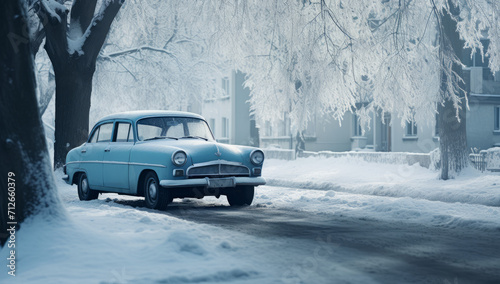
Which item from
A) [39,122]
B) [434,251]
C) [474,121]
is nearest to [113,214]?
[39,122]

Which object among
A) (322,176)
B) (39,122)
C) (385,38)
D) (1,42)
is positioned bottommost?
(322,176)

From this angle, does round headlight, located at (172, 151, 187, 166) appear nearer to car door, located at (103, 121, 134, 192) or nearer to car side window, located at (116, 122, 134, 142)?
car door, located at (103, 121, 134, 192)

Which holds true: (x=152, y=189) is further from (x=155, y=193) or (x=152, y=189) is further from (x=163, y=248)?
(x=163, y=248)

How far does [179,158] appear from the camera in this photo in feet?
39.9

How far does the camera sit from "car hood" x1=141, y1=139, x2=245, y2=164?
12423mm

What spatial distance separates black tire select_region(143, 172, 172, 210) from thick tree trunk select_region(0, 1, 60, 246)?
14.6 feet

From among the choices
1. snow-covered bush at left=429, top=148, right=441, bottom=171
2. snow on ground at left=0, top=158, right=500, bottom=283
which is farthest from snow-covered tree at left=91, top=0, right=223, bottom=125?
snow on ground at left=0, top=158, right=500, bottom=283

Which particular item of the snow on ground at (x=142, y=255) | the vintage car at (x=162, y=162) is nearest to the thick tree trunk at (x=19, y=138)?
the snow on ground at (x=142, y=255)

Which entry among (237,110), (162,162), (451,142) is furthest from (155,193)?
(237,110)

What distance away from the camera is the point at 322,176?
24531 mm

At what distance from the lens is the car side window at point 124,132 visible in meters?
13.7

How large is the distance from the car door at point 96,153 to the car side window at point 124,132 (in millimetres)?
261

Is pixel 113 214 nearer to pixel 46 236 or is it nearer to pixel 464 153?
pixel 46 236

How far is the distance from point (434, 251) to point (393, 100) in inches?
470
